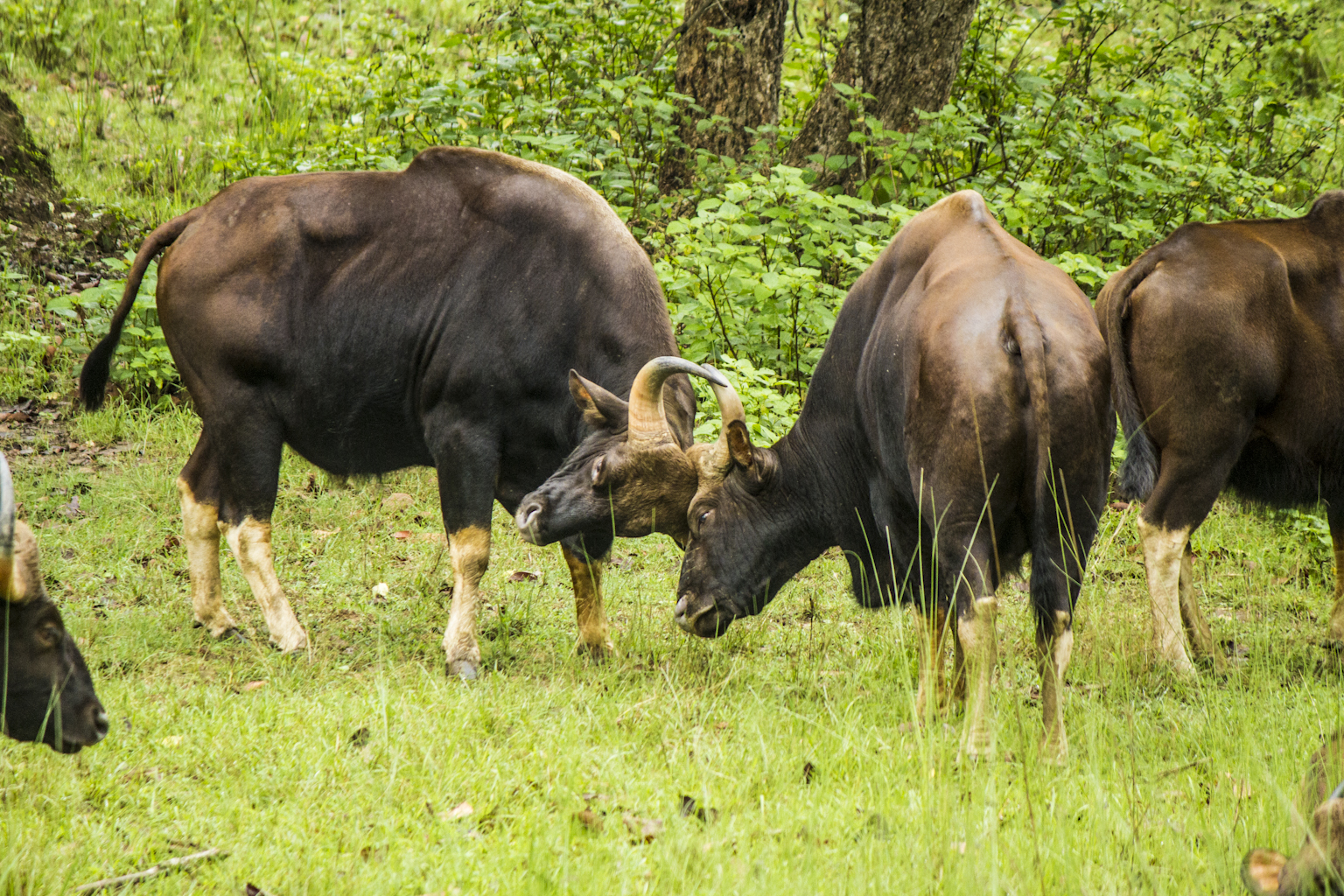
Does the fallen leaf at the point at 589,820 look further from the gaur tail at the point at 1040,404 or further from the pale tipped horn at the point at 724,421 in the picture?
the pale tipped horn at the point at 724,421

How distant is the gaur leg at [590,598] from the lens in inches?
230

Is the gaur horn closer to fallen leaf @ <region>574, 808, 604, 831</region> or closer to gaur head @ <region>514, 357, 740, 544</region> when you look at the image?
fallen leaf @ <region>574, 808, 604, 831</region>

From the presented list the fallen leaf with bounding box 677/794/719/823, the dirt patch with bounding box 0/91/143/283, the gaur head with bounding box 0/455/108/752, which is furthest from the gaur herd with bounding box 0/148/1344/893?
the dirt patch with bounding box 0/91/143/283

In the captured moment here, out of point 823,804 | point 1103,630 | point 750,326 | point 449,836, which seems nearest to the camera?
point 449,836

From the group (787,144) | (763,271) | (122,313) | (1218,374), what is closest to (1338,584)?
(1218,374)

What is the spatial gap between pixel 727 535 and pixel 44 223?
7.86m

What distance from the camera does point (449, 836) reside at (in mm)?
3486

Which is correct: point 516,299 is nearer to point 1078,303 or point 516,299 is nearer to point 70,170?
point 1078,303

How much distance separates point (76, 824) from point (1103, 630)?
4487 millimetres

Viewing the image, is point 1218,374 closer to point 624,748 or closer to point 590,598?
point 590,598

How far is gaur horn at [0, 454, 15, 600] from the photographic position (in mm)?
3221

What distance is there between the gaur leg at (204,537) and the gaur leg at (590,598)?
177 centimetres

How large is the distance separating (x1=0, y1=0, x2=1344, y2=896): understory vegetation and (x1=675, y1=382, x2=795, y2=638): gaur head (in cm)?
29

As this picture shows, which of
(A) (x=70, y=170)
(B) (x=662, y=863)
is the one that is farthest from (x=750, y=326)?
(A) (x=70, y=170)
